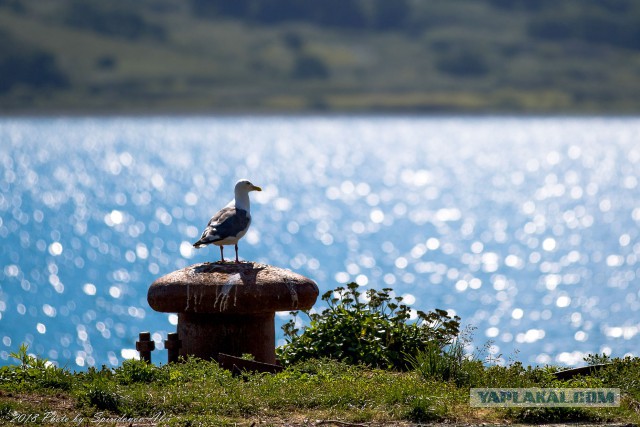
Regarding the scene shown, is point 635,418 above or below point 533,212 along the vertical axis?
below

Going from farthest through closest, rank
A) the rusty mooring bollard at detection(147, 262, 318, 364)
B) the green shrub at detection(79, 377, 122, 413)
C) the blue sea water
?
the blue sea water
the rusty mooring bollard at detection(147, 262, 318, 364)
the green shrub at detection(79, 377, 122, 413)

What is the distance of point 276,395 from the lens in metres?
12.0

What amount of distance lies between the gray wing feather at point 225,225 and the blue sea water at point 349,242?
8.25 meters

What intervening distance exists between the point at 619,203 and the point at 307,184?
35146mm

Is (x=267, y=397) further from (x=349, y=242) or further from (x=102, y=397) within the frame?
(x=349, y=242)

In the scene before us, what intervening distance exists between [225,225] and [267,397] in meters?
3.87

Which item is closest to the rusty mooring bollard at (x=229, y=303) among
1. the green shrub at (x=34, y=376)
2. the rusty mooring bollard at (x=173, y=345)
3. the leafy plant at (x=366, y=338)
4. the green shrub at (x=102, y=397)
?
the rusty mooring bollard at (x=173, y=345)

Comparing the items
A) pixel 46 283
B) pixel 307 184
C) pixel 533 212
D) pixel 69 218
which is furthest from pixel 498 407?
pixel 307 184

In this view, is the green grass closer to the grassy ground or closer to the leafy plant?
the grassy ground

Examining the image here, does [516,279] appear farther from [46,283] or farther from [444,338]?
[444,338]

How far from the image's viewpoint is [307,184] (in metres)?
119

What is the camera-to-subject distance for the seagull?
15125 millimetres

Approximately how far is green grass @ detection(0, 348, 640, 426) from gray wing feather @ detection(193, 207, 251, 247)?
2.15 m

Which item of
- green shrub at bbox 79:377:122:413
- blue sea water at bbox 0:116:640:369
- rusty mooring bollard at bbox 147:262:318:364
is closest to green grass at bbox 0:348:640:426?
green shrub at bbox 79:377:122:413
